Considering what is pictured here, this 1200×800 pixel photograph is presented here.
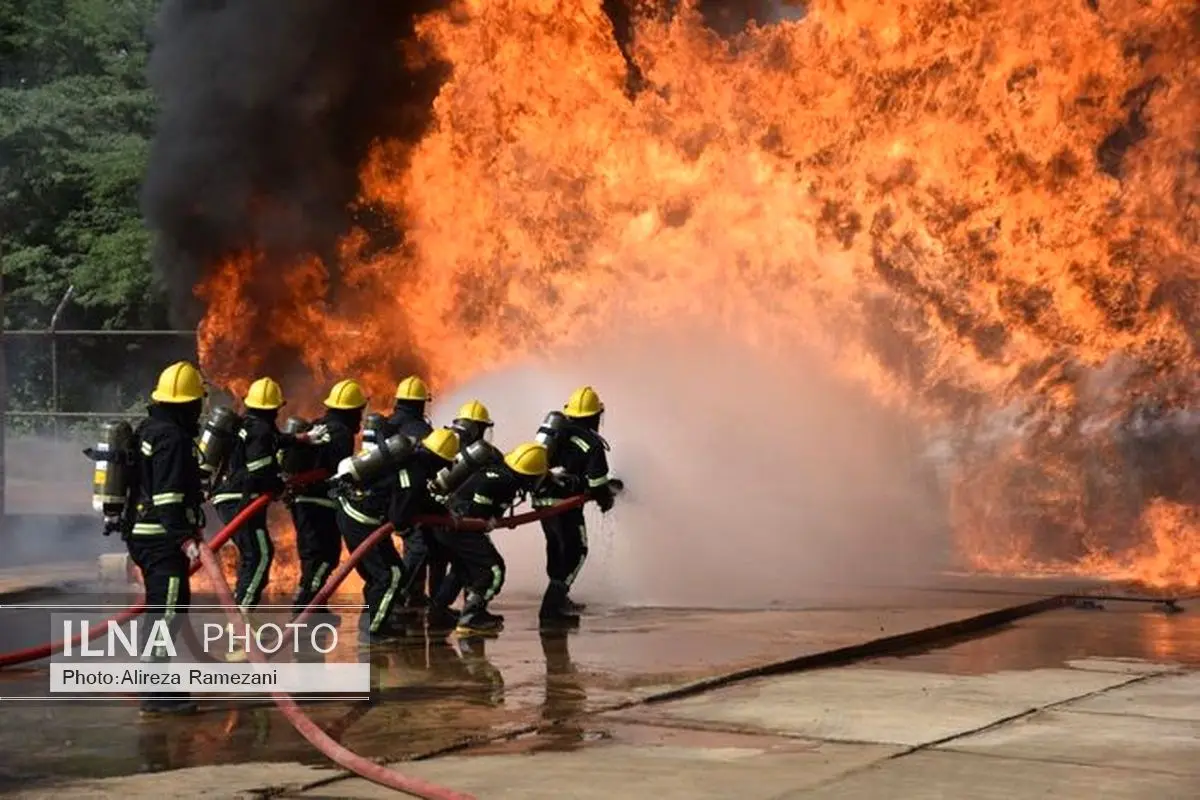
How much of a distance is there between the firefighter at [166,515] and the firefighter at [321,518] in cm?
264

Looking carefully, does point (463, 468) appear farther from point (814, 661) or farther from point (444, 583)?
point (814, 661)

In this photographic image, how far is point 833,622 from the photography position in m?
11.6

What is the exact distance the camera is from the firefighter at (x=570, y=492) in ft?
39.1

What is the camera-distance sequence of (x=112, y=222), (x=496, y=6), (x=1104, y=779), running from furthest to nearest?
(x=112, y=222)
(x=496, y=6)
(x=1104, y=779)

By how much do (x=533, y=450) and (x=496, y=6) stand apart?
569 cm

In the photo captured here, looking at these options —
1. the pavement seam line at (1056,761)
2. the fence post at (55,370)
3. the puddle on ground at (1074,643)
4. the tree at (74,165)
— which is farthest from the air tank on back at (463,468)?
the tree at (74,165)

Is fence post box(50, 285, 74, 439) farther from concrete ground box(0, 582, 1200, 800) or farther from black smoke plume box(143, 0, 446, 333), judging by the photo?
concrete ground box(0, 582, 1200, 800)

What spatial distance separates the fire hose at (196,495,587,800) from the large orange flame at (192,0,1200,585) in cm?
477

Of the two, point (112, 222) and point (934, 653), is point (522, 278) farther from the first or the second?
point (112, 222)

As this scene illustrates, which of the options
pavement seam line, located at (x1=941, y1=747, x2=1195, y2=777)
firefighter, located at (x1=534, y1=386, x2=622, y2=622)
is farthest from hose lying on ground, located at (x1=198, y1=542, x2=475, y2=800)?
firefighter, located at (x1=534, y1=386, x2=622, y2=622)

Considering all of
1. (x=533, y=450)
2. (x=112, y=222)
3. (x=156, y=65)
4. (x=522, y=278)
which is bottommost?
(x=533, y=450)

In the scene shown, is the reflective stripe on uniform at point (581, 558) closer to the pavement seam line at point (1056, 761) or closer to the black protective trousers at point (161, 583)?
Result: the black protective trousers at point (161, 583)

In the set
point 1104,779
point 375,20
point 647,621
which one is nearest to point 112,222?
point 375,20

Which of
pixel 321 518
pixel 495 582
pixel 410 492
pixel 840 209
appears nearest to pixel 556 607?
pixel 495 582
